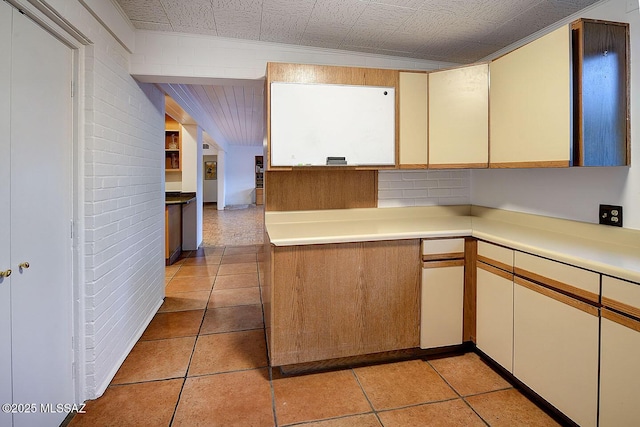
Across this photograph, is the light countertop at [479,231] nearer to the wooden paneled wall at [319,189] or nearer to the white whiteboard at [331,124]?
the wooden paneled wall at [319,189]

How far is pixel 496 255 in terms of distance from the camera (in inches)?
78.6

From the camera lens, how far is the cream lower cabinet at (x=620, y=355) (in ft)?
4.18

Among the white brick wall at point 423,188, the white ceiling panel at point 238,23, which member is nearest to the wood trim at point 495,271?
the white brick wall at point 423,188

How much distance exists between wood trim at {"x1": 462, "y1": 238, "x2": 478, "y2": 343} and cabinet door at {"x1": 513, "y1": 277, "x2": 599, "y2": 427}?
361 millimetres

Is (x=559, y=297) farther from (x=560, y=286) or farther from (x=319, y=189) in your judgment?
(x=319, y=189)

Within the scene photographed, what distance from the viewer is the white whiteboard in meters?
2.25

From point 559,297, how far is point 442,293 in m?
0.72

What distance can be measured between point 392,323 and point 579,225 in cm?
131

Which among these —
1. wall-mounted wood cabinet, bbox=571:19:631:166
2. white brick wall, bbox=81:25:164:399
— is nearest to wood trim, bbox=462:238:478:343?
wall-mounted wood cabinet, bbox=571:19:631:166

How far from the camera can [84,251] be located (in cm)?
180

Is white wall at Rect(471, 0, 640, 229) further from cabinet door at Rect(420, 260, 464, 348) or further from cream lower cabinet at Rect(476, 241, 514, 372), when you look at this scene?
cabinet door at Rect(420, 260, 464, 348)

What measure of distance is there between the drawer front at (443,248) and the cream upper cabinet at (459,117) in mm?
613

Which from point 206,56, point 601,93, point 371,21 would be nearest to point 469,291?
point 601,93

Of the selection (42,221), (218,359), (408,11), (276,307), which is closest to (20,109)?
(42,221)
